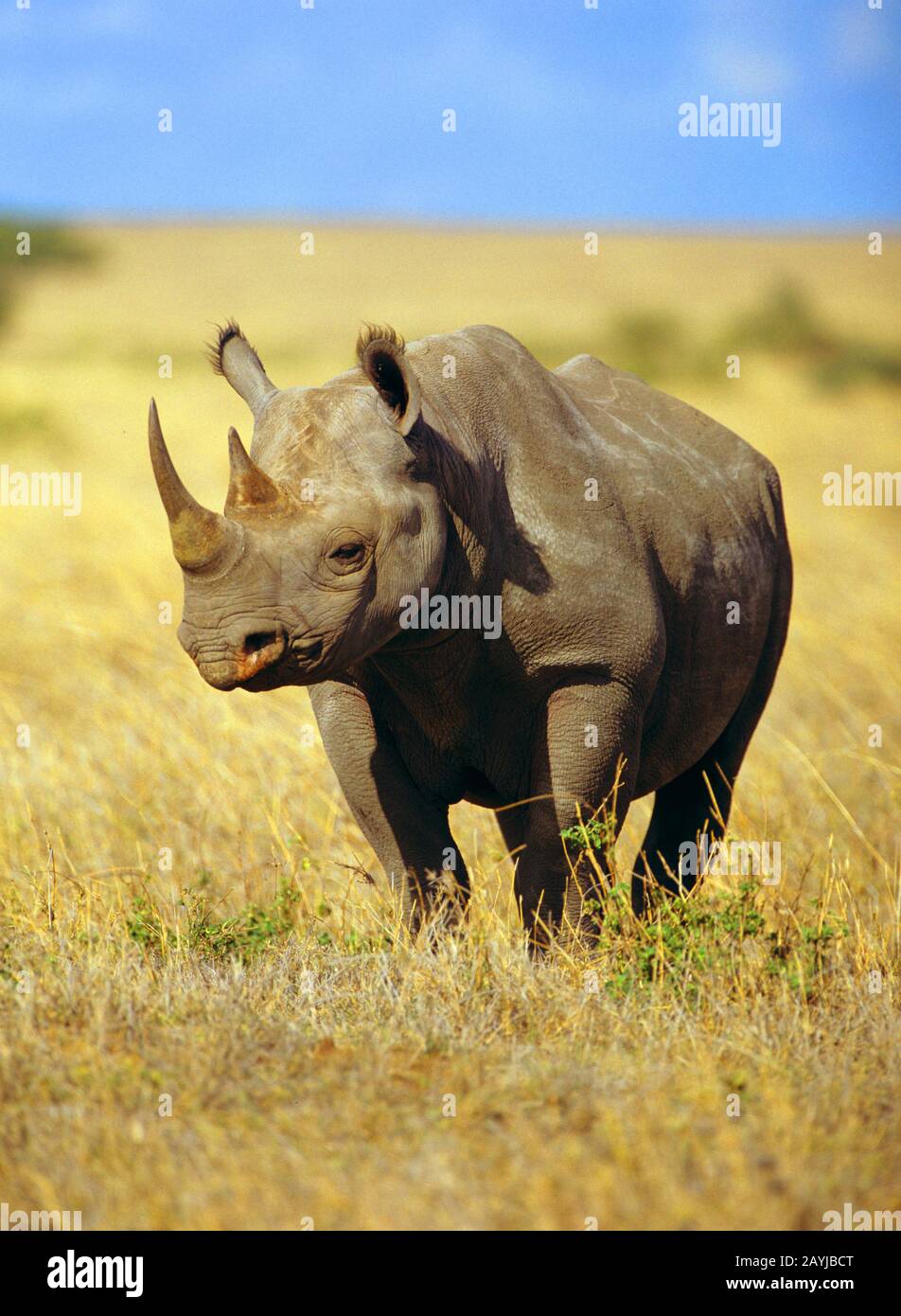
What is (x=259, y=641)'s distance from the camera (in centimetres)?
412

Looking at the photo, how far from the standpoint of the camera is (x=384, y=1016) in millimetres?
4480

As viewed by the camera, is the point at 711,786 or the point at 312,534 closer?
the point at 312,534

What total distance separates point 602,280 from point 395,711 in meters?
59.7

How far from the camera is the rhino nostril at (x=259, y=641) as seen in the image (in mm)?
4094

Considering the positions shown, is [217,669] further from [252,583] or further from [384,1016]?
[384,1016]

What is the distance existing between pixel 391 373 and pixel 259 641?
894 mm

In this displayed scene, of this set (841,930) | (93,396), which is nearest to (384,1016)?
(841,930)

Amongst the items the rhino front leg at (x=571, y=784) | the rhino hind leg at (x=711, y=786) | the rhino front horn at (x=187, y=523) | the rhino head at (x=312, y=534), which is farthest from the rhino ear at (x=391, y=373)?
the rhino hind leg at (x=711, y=786)

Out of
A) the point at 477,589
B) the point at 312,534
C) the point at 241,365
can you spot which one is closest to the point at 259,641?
the point at 312,534

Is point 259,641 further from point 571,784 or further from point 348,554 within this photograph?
point 571,784

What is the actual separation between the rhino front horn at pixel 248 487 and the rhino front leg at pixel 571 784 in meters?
1.18

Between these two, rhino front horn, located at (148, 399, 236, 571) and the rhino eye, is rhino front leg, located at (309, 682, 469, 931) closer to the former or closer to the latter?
the rhino eye

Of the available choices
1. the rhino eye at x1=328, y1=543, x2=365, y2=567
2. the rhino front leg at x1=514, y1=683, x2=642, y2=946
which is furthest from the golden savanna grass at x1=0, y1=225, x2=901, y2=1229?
the rhino eye at x1=328, y1=543, x2=365, y2=567

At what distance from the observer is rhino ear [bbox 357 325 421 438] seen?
438 centimetres
